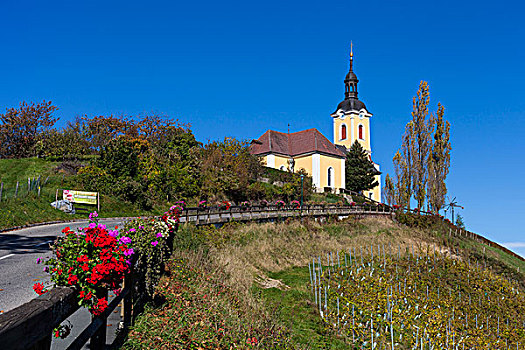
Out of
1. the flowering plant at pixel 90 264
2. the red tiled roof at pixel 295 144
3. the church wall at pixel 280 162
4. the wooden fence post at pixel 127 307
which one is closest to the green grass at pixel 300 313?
the wooden fence post at pixel 127 307

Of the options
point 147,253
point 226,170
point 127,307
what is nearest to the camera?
point 127,307

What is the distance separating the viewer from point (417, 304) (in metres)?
15.4

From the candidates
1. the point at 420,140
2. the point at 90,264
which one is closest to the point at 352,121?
the point at 420,140

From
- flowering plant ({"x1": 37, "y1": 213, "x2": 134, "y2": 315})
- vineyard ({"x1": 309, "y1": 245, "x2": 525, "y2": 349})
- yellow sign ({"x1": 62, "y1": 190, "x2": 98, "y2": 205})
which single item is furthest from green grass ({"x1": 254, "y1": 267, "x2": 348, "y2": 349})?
yellow sign ({"x1": 62, "y1": 190, "x2": 98, "y2": 205})

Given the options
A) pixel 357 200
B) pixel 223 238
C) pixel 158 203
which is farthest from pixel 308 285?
pixel 357 200

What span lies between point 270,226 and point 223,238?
4953 millimetres

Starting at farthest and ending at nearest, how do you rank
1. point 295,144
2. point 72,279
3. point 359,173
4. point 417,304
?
point 359,173 < point 295,144 < point 417,304 < point 72,279

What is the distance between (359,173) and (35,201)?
50681 mm

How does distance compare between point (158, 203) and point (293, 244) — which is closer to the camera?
point (293, 244)

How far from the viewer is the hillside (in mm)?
A: 8245

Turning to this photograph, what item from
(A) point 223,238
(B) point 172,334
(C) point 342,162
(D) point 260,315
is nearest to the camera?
(B) point 172,334

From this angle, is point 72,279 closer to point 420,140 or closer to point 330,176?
point 420,140

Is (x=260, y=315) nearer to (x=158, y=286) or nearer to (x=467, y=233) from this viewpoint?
(x=158, y=286)

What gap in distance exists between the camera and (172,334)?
6.91m
